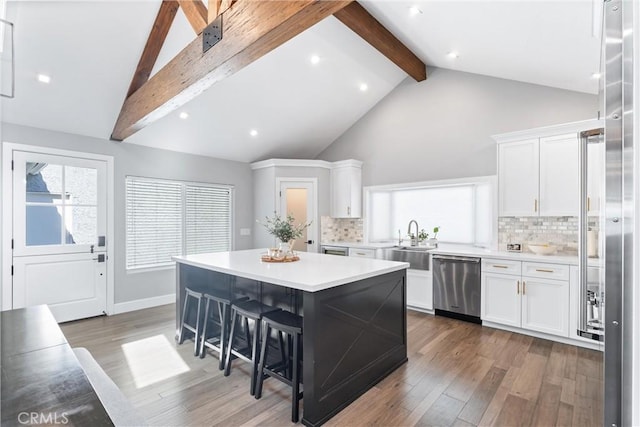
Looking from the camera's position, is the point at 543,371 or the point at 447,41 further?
the point at 447,41

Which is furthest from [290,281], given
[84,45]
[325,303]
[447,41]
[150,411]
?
[447,41]

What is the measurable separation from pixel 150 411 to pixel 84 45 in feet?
11.2

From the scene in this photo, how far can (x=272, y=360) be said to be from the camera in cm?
282

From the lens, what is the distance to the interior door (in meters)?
5.82

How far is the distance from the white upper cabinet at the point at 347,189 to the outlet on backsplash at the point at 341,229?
20cm

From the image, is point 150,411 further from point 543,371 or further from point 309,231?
point 309,231

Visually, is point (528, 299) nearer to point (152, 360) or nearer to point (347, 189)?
point (347, 189)

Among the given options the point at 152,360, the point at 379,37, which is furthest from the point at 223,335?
the point at 379,37

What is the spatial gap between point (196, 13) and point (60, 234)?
333 cm

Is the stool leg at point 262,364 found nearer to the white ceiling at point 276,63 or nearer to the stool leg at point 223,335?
the stool leg at point 223,335

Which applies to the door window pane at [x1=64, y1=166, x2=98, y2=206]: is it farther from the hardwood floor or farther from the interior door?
the interior door

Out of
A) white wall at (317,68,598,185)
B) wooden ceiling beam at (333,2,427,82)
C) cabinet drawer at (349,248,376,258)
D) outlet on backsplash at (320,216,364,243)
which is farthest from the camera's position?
outlet on backsplash at (320,216,364,243)

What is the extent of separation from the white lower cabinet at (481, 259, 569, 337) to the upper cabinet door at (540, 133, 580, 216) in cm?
70
